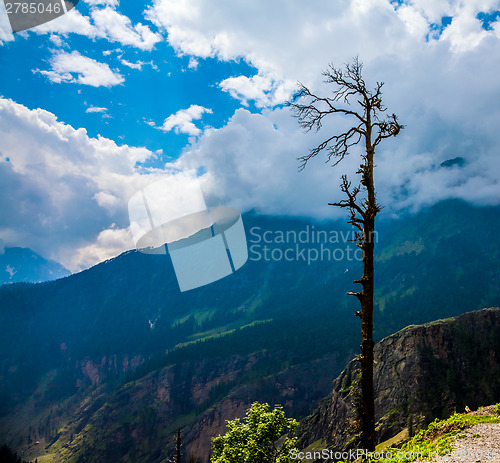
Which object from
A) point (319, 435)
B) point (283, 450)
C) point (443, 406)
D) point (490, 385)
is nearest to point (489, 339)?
point (490, 385)

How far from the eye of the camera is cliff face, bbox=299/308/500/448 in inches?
3536

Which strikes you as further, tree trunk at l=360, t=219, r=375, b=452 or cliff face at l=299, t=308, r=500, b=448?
cliff face at l=299, t=308, r=500, b=448

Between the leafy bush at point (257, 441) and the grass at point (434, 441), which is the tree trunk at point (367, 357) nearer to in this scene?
the grass at point (434, 441)

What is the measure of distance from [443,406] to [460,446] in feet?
316

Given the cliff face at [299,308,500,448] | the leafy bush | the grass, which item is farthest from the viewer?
the cliff face at [299,308,500,448]

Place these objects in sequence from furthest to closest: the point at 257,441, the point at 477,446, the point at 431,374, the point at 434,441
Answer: the point at 431,374 → the point at 257,441 → the point at 434,441 → the point at 477,446

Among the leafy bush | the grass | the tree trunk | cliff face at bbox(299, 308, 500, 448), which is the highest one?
the tree trunk

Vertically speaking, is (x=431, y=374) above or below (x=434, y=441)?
below

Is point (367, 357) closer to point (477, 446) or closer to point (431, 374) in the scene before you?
point (477, 446)

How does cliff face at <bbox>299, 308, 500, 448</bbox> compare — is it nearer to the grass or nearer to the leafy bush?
the leafy bush

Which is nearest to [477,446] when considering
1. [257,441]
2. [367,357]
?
[367,357]

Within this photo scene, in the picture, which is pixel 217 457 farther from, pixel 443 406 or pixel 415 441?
pixel 443 406

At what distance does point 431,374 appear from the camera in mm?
96688

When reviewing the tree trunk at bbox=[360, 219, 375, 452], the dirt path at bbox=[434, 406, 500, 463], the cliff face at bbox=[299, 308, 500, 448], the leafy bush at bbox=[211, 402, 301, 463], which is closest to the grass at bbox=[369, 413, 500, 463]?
the dirt path at bbox=[434, 406, 500, 463]
